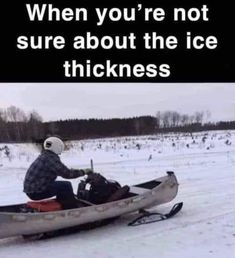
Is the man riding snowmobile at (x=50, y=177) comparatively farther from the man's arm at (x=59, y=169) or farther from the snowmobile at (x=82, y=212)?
the snowmobile at (x=82, y=212)

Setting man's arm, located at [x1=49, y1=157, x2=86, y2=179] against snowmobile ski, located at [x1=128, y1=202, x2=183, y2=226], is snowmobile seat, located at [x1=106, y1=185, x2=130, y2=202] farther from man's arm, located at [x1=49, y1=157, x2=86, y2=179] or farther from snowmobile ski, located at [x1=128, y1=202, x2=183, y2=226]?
man's arm, located at [x1=49, y1=157, x2=86, y2=179]

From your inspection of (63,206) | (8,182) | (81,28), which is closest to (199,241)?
(63,206)

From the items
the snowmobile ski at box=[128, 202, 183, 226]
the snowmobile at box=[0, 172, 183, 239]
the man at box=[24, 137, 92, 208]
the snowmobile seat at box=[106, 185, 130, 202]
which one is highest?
the man at box=[24, 137, 92, 208]

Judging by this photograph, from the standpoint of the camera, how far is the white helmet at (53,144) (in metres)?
6.55

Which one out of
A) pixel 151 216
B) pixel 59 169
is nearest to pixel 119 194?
pixel 151 216

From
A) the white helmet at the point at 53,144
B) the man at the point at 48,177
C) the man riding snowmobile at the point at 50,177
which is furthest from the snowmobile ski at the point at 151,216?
the white helmet at the point at 53,144

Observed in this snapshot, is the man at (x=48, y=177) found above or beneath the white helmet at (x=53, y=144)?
beneath

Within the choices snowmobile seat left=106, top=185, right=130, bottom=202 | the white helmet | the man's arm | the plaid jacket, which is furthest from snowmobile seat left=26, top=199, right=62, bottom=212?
snowmobile seat left=106, top=185, right=130, bottom=202

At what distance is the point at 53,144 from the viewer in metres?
6.56

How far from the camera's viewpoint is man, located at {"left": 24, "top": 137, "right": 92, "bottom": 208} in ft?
21.1

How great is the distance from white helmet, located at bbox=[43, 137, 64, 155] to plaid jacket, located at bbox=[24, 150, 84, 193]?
0.11 m

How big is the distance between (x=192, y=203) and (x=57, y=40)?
11.0 feet

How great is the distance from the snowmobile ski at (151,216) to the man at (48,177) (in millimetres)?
905

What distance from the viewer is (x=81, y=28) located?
6328 mm
